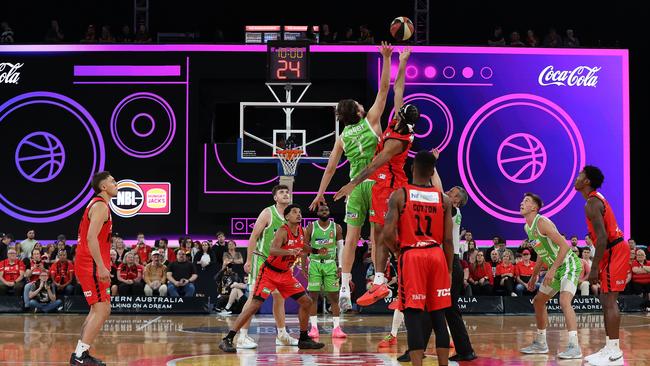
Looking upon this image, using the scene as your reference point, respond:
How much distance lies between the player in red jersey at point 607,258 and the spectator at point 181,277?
31.4ft

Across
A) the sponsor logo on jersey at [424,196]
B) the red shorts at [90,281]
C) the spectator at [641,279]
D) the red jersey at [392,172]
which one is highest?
the red jersey at [392,172]

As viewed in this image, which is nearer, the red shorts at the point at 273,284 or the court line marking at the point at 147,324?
the red shorts at the point at 273,284

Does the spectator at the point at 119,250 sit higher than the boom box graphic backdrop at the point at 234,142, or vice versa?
the boom box graphic backdrop at the point at 234,142

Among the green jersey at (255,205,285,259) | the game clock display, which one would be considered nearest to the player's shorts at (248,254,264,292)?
the green jersey at (255,205,285,259)

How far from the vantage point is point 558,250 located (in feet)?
33.1

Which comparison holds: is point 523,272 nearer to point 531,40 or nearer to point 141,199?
point 531,40

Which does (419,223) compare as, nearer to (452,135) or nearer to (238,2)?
(452,135)

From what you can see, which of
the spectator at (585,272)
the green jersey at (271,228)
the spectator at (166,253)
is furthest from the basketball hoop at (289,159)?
the green jersey at (271,228)

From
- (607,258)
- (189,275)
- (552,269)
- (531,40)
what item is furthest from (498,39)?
(607,258)

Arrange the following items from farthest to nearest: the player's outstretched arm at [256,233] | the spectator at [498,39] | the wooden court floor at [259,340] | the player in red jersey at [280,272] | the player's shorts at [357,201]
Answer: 1. the spectator at [498,39]
2. the player's outstretched arm at [256,233]
3. the player in red jersey at [280,272]
4. the wooden court floor at [259,340]
5. the player's shorts at [357,201]

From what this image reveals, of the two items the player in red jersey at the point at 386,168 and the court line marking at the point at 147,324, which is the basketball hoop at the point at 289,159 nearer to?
the court line marking at the point at 147,324

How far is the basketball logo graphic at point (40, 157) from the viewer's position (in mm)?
21203

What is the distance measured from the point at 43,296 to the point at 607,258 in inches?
455

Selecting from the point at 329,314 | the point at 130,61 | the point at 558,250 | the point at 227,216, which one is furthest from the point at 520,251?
the point at 130,61
